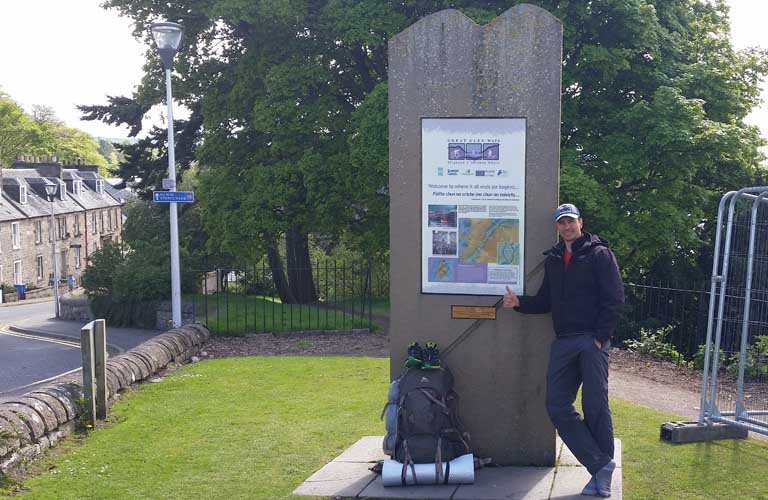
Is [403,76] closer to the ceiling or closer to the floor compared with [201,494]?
closer to the ceiling

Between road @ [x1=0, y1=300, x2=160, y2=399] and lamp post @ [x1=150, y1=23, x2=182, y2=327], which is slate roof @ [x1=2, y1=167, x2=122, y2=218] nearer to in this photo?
road @ [x1=0, y1=300, x2=160, y2=399]

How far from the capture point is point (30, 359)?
71.3 ft

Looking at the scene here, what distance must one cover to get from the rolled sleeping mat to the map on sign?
1.60 metres

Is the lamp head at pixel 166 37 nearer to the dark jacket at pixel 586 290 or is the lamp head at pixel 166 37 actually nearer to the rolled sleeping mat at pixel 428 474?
the dark jacket at pixel 586 290

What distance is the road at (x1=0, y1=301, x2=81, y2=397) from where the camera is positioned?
Answer: 17625 mm

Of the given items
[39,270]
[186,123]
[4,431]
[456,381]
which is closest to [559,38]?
[456,381]

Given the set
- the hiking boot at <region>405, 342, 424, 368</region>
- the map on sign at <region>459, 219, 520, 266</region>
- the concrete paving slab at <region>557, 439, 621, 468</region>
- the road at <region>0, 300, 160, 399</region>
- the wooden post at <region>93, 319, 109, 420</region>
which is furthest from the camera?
the road at <region>0, 300, 160, 399</region>

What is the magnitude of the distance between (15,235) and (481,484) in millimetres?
54354

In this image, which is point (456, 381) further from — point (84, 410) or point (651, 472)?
point (84, 410)

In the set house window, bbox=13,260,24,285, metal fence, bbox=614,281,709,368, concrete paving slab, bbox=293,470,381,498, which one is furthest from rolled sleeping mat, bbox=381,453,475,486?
house window, bbox=13,260,24,285

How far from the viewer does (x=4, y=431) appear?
24.2 ft

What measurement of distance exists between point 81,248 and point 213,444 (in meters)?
61.1

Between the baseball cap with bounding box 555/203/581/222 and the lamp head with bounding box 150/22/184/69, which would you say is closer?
the baseball cap with bounding box 555/203/581/222

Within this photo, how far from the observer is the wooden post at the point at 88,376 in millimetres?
9164
